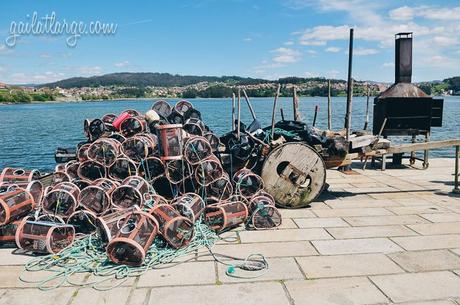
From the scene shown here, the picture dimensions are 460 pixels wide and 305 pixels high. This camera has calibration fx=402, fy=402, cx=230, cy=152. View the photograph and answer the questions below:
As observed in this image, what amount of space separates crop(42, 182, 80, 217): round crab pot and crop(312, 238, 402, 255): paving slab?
4.12 m

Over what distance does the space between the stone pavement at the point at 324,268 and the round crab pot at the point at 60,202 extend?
1.00 metres

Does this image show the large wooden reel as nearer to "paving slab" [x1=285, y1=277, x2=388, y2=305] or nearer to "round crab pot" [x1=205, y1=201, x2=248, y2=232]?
"round crab pot" [x1=205, y1=201, x2=248, y2=232]

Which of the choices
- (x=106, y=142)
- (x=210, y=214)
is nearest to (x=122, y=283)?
(x=210, y=214)

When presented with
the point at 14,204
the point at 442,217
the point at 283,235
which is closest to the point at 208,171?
the point at 283,235

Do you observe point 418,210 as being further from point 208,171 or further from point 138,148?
point 138,148

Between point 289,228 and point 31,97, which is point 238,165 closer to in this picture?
point 289,228

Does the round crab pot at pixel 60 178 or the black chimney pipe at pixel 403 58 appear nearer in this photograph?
the round crab pot at pixel 60 178

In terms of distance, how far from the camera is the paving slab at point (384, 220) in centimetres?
755

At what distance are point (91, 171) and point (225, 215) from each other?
3.09 m

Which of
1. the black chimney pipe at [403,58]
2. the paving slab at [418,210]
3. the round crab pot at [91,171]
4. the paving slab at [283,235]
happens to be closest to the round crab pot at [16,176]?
the round crab pot at [91,171]

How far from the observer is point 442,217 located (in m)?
7.84

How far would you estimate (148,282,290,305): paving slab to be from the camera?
4.65m

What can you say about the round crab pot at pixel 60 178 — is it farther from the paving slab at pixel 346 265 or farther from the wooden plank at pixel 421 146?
the wooden plank at pixel 421 146

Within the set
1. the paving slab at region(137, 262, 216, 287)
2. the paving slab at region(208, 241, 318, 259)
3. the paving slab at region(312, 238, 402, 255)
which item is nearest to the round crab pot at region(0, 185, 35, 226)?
the paving slab at region(137, 262, 216, 287)
